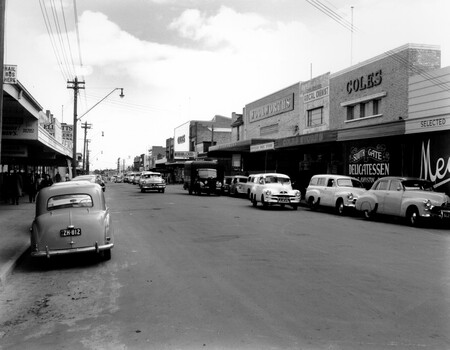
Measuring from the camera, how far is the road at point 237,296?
4727 mm

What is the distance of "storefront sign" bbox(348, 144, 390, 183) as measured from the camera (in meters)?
22.7

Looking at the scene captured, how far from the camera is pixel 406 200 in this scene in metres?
15.7

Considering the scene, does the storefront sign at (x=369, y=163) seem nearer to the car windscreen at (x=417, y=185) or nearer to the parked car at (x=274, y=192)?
the parked car at (x=274, y=192)

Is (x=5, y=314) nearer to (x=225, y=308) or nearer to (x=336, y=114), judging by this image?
(x=225, y=308)

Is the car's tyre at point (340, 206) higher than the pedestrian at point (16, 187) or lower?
lower

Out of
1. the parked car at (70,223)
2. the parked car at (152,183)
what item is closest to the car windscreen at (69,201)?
the parked car at (70,223)

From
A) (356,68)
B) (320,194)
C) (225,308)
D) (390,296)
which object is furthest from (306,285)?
(356,68)

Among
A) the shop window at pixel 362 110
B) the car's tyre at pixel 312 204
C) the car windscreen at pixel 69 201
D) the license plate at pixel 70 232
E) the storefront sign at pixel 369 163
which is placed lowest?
the car's tyre at pixel 312 204

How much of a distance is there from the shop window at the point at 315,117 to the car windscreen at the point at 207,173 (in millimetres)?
8320

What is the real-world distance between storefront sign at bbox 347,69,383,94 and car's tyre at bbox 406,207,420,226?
33.3 feet

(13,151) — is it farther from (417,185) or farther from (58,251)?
(417,185)

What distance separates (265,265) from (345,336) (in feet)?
12.0

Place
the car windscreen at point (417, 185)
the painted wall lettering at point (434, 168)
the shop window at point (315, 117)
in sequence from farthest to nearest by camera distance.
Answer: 1. the shop window at point (315, 117)
2. the painted wall lettering at point (434, 168)
3. the car windscreen at point (417, 185)

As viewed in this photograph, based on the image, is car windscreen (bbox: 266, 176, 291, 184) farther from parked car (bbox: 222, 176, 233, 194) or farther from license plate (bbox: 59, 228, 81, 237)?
license plate (bbox: 59, 228, 81, 237)
